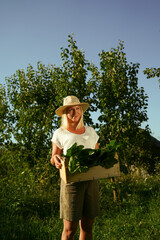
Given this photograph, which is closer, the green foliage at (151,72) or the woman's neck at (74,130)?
the woman's neck at (74,130)

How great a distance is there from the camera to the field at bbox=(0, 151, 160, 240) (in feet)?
13.6

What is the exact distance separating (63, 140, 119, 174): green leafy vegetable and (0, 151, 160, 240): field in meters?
1.95

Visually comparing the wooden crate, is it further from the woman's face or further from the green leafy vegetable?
the woman's face

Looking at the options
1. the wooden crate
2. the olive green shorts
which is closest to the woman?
the olive green shorts

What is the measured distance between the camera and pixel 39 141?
18.6 feet

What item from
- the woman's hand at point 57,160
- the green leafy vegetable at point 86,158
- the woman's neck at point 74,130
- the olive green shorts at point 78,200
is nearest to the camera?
the green leafy vegetable at point 86,158

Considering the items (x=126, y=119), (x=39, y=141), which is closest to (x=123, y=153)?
(x=126, y=119)

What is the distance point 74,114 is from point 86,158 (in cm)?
69

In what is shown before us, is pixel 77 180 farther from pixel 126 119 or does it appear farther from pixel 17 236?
pixel 126 119

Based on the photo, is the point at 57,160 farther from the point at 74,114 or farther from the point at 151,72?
the point at 151,72

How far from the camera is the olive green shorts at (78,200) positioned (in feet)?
9.36

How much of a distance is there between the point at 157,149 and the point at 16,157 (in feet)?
16.6

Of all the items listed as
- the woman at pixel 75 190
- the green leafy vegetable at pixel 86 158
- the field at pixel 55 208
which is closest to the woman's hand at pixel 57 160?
the woman at pixel 75 190

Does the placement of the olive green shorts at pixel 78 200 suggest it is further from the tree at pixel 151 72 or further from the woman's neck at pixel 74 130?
the tree at pixel 151 72
